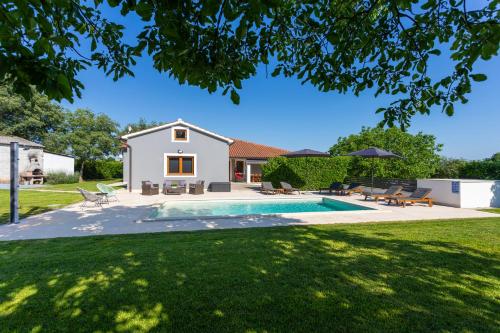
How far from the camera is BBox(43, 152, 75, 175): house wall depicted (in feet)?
86.8

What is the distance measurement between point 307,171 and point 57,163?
2878cm

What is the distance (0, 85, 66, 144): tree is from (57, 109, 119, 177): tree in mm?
4380

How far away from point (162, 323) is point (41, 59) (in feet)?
9.70

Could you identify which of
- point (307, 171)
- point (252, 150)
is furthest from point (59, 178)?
point (307, 171)

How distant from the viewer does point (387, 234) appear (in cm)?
646

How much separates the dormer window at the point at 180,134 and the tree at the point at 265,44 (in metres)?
16.5

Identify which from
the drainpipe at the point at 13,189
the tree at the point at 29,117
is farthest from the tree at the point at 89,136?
the drainpipe at the point at 13,189

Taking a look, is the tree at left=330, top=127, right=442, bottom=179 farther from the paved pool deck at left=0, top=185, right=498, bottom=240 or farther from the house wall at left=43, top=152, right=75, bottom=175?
the house wall at left=43, top=152, right=75, bottom=175

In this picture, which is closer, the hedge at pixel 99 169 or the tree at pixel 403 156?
the tree at pixel 403 156

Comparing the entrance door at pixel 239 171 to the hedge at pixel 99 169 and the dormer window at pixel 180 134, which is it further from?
the hedge at pixel 99 169

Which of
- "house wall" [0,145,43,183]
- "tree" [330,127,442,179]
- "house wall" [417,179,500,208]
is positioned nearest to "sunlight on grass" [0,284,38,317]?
"house wall" [417,179,500,208]

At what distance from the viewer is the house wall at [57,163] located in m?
26.5

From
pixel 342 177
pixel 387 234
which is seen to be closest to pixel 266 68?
pixel 387 234

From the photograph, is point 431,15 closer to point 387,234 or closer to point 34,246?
point 387,234
